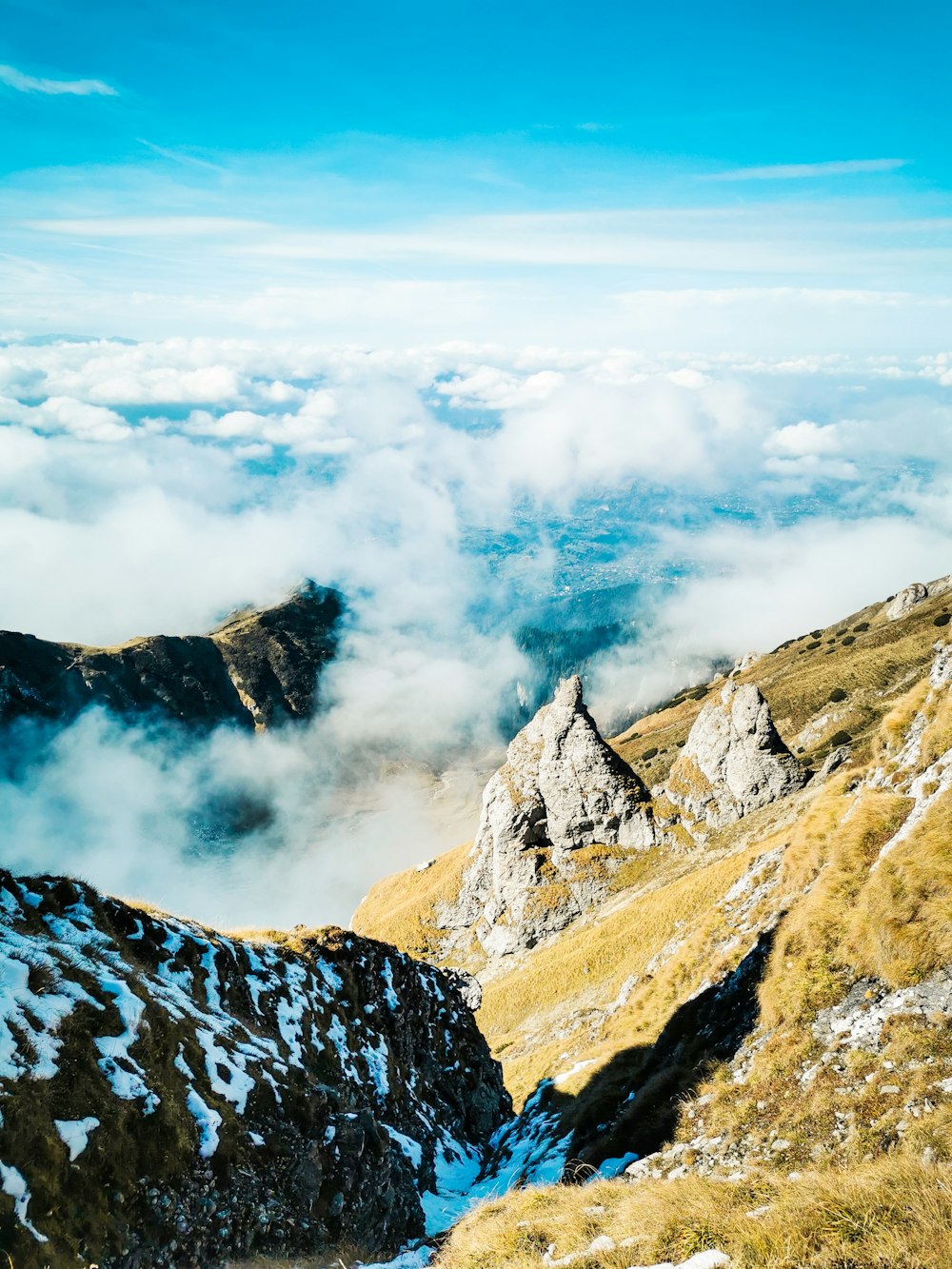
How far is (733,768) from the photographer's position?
70.4m

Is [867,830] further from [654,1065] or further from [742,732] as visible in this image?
[742,732]

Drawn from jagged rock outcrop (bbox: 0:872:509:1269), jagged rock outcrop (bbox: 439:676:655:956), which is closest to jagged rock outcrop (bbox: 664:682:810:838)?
jagged rock outcrop (bbox: 439:676:655:956)

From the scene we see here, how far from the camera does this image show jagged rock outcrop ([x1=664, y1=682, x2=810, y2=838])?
68.4 metres

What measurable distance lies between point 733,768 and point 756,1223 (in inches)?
2604

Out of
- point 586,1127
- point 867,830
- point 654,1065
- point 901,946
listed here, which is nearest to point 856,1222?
point 901,946

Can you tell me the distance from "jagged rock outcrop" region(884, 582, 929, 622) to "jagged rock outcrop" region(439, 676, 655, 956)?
412 ft

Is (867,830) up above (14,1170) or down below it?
below

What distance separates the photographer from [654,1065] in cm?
2136

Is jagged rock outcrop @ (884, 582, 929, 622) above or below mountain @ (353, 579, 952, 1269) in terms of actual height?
below

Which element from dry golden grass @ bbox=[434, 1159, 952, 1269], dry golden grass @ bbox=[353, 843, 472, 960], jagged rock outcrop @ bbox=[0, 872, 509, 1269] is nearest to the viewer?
dry golden grass @ bbox=[434, 1159, 952, 1269]

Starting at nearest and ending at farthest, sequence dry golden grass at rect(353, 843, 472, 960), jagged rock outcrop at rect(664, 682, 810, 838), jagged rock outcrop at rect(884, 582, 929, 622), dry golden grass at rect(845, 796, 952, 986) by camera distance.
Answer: dry golden grass at rect(845, 796, 952, 986) < jagged rock outcrop at rect(664, 682, 810, 838) < dry golden grass at rect(353, 843, 472, 960) < jagged rock outcrop at rect(884, 582, 929, 622)

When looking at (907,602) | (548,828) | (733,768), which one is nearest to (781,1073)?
(733,768)

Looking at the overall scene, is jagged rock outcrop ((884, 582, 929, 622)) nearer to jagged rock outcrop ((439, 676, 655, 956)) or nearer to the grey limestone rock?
jagged rock outcrop ((439, 676, 655, 956))

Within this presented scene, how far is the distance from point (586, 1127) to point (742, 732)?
55525 mm
